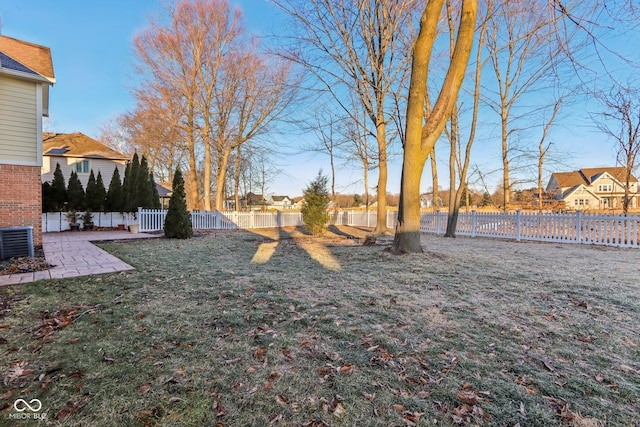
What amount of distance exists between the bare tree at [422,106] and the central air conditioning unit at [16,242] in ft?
24.1

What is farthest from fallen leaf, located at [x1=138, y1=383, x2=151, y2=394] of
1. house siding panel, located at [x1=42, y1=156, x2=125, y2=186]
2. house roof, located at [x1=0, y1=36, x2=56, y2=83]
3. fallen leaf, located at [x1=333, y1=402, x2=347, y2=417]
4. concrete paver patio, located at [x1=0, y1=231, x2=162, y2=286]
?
house siding panel, located at [x1=42, y1=156, x2=125, y2=186]

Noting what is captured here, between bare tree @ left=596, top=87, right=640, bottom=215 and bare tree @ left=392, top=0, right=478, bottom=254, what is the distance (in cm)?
757

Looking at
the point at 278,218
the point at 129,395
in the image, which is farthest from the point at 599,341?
the point at 278,218

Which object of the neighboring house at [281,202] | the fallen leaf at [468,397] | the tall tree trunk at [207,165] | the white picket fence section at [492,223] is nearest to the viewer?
the fallen leaf at [468,397]

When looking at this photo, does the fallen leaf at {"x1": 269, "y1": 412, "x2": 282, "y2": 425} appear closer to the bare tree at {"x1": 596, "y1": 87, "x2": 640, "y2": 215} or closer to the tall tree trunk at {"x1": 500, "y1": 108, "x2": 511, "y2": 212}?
the bare tree at {"x1": 596, "y1": 87, "x2": 640, "y2": 215}

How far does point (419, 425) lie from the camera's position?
153 cm

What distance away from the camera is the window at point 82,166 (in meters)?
18.4

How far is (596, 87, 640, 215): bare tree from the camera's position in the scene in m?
9.94

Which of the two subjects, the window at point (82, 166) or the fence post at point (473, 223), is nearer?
the fence post at point (473, 223)

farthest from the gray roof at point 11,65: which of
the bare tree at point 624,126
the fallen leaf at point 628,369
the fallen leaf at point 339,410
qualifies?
the bare tree at point 624,126

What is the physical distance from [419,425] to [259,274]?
3597 mm

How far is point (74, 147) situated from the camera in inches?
747

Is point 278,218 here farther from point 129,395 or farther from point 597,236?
point 129,395

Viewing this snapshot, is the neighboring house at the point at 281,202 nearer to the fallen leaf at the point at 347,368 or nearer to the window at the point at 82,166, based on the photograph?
the window at the point at 82,166
